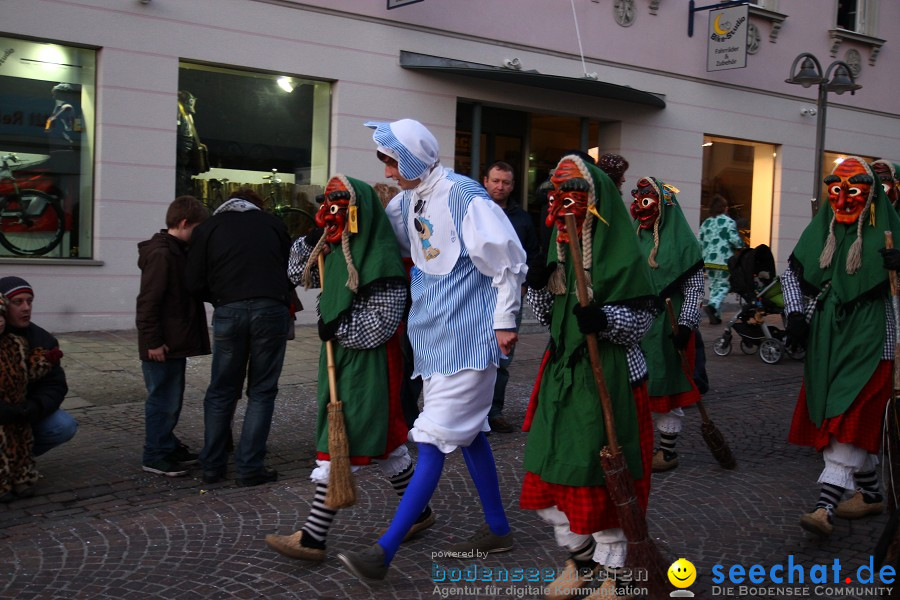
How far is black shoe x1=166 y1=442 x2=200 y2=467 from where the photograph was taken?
5570 millimetres

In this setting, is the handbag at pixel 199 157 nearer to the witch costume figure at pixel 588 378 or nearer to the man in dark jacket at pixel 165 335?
the man in dark jacket at pixel 165 335

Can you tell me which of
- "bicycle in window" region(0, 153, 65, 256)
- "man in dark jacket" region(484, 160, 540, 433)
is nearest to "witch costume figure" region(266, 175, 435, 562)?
"man in dark jacket" region(484, 160, 540, 433)

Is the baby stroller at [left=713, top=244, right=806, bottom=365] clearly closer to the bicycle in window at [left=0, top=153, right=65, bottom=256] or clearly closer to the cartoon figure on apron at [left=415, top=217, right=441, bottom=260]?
the cartoon figure on apron at [left=415, top=217, right=441, bottom=260]

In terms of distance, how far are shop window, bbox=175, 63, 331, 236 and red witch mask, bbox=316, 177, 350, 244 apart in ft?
22.9

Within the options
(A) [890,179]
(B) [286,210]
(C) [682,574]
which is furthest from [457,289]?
(B) [286,210]

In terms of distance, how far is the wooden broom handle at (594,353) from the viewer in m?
3.46

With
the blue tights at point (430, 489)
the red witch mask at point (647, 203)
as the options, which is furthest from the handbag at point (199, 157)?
the blue tights at point (430, 489)

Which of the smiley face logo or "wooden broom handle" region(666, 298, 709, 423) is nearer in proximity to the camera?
the smiley face logo

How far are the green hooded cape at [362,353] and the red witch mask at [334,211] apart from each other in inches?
1.8

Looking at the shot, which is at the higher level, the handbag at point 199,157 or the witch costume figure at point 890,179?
the handbag at point 199,157

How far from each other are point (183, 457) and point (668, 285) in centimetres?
319

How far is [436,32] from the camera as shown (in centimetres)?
1230

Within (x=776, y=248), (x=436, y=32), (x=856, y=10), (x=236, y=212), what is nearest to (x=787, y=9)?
(x=856, y=10)

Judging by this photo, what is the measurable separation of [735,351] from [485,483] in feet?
25.6
